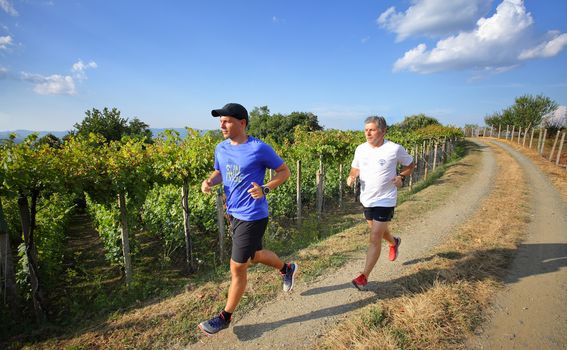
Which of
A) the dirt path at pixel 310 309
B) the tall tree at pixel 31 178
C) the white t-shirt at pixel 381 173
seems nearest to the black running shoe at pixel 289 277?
the dirt path at pixel 310 309

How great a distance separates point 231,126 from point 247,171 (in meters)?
0.43

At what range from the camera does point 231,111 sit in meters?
2.67

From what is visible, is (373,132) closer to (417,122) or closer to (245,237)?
(245,237)

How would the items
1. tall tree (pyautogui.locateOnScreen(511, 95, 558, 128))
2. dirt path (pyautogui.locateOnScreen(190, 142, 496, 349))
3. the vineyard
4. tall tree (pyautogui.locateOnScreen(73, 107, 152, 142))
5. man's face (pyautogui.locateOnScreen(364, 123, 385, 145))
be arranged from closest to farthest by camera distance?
dirt path (pyautogui.locateOnScreen(190, 142, 496, 349)), man's face (pyautogui.locateOnScreen(364, 123, 385, 145)), the vineyard, tall tree (pyautogui.locateOnScreen(73, 107, 152, 142)), tall tree (pyautogui.locateOnScreen(511, 95, 558, 128))

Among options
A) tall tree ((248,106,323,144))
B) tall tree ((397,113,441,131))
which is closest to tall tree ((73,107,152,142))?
tall tree ((248,106,323,144))

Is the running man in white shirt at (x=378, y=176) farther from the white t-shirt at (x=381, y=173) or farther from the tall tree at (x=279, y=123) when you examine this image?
the tall tree at (x=279, y=123)

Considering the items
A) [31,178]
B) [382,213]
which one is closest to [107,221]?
[31,178]

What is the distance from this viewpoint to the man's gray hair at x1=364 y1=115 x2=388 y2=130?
10.8 feet

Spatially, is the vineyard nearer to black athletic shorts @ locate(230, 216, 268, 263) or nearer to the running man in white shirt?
black athletic shorts @ locate(230, 216, 268, 263)

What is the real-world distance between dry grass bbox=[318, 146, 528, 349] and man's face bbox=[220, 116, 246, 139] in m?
2.06

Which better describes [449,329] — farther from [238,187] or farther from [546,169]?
[546,169]

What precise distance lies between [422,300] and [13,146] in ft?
16.3

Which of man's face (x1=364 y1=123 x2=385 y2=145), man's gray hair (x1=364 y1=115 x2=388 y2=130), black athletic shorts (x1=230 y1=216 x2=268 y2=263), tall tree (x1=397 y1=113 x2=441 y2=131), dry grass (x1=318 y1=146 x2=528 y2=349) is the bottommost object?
dry grass (x1=318 y1=146 x2=528 y2=349)

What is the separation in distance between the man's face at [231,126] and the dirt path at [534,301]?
111 inches
